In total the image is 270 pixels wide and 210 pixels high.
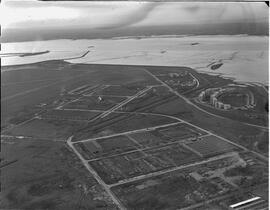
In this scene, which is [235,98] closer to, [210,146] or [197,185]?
[210,146]

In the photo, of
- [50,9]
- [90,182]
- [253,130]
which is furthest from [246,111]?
[50,9]

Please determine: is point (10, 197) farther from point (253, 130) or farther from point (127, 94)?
point (253, 130)

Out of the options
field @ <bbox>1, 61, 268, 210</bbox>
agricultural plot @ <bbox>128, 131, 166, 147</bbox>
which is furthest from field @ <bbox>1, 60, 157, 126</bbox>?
agricultural plot @ <bbox>128, 131, 166, 147</bbox>

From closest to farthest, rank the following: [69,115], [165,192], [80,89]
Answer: [80,89] → [69,115] → [165,192]

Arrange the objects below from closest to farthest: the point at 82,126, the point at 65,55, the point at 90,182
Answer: the point at 65,55
the point at 82,126
the point at 90,182

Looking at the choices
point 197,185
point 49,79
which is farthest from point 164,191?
point 49,79

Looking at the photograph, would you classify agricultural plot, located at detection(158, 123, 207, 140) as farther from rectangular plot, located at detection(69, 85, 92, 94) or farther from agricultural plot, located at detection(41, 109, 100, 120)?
rectangular plot, located at detection(69, 85, 92, 94)
